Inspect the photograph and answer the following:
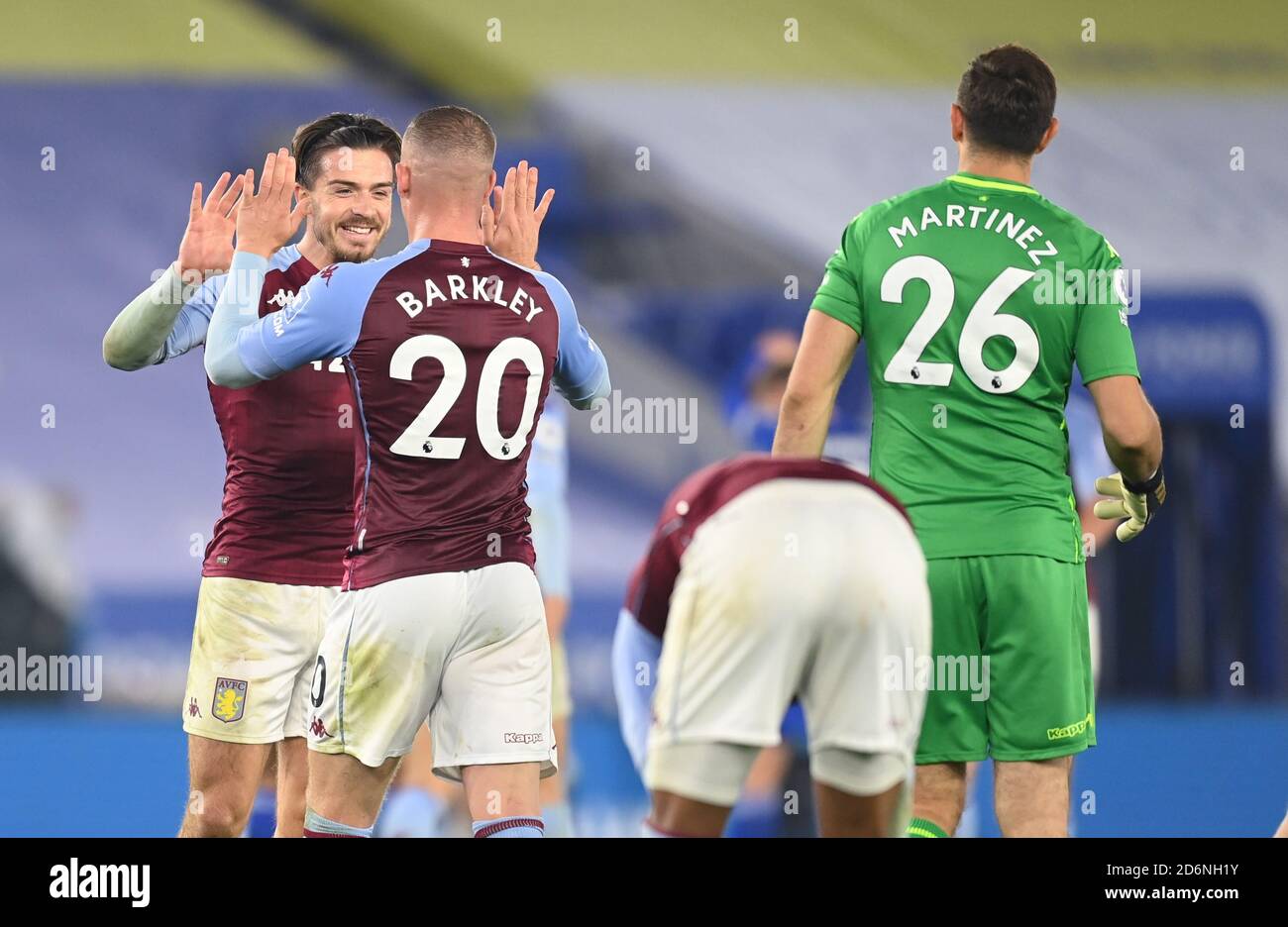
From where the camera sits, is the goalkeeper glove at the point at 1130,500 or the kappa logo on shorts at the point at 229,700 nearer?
the goalkeeper glove at the point at 1130,500

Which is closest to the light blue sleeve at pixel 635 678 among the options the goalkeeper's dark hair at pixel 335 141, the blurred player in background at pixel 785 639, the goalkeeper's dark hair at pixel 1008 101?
the blurred player in background at pixel 785 639

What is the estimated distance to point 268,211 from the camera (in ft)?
13.8

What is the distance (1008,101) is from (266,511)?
7.62 feet

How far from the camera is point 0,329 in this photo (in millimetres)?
8039

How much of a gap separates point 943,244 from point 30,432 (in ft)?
17.9

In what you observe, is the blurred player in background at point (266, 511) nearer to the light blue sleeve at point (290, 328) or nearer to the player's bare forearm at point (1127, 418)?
the light blue sleeve at point (290, 328)

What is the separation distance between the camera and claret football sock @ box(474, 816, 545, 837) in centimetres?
380

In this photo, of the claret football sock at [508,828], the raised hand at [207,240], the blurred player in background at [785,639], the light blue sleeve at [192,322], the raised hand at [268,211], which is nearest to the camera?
the blurred player in background at [785,639]

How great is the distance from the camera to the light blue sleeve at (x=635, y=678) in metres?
3.12

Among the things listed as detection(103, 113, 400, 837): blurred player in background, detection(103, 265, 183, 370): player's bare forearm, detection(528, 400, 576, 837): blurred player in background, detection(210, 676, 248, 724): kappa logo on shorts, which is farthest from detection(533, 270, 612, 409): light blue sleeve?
detection(528, 400, 576, 837): blurred player in background

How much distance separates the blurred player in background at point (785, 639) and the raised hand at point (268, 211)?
5.43 ft

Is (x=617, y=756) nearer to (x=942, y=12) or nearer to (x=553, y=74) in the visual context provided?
(x=553, y=74)

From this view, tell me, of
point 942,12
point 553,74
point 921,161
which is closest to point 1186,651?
point 921,161
